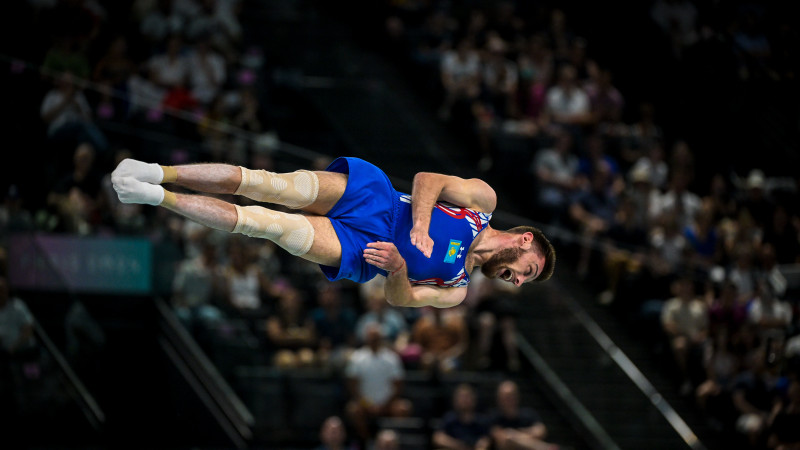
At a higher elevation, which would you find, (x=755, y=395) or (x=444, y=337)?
(x=444, y=337)

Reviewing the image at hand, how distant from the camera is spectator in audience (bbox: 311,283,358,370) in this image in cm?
1191

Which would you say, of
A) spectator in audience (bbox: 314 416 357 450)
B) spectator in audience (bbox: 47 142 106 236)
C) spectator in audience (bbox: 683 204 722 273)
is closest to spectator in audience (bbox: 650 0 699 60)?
spectator in audience (bbox: 683 204 722 273)

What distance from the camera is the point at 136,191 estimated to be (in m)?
6.12

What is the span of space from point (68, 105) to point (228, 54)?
14.7ft

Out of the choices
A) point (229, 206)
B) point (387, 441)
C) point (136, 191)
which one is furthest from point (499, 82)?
point (136, 191)

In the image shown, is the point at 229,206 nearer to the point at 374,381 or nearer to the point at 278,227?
the point at 278,227

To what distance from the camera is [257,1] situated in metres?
16.2

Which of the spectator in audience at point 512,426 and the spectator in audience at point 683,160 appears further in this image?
the spectator in audience at point 683,160

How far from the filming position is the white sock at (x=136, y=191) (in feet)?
20.0

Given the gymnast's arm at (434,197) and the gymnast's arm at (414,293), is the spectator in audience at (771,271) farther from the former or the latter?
the gymnast's arm at (434,197)

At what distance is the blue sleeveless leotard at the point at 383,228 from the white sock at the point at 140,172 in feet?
4.38

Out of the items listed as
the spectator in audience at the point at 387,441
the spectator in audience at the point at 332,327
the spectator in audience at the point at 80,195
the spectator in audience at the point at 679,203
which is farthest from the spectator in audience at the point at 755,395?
the spectator in audience at the point at 80,195

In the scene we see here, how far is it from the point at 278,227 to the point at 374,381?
17.1ft

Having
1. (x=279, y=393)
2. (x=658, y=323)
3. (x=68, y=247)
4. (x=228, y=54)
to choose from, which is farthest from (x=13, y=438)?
(x=658, y=323)
